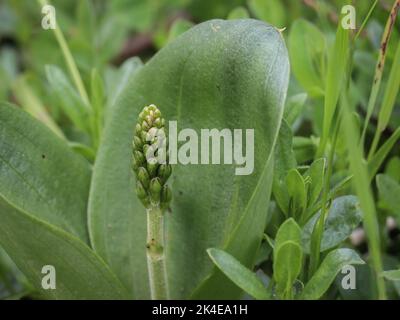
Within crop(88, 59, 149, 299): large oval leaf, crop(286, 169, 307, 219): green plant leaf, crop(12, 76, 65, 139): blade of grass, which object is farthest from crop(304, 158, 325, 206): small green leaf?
crop(12, 76, 65, 139): blade of grass

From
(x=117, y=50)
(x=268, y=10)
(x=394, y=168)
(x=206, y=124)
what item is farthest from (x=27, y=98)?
(x=394, y=168)

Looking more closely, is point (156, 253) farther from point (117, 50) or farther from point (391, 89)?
point (117, 50)

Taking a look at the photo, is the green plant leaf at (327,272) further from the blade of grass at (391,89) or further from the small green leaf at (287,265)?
the blade of grass at (391,89)

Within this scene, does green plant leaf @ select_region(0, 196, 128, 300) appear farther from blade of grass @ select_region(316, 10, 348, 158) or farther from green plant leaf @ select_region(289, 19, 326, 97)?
green plant leaf @ select_region(289, 19, 326, 97)

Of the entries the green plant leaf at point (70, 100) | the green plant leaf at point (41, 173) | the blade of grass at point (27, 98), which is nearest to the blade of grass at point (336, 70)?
the green plant leaf at point (41, 173)

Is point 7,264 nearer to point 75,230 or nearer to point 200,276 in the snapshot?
point 75,230

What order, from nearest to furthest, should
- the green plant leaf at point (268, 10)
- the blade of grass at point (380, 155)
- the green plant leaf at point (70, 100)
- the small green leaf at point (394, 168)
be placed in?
the blade of grass at point (380, 155) < the small green leaf at point (394, 168) < the green plant leaf at point (70, 100) < the green plant leaf at point (268, 10)
